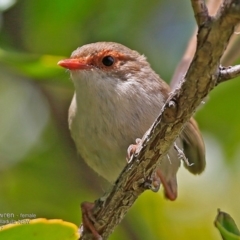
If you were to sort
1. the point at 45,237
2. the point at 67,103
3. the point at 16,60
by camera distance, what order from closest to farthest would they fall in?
the point at 45,237 → the point at 16,60 → the point at 67,103

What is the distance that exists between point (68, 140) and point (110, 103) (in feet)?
3.74

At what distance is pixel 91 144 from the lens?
3.04 m

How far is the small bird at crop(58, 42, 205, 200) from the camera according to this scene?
297 centimetres

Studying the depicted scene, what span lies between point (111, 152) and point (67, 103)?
125cm

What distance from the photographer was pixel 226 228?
2.07 meters

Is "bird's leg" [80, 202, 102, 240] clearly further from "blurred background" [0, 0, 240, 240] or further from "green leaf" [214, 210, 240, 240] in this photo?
"blurred background" [0, 0, 240, 240]

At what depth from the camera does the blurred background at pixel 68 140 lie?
3945 millimetres

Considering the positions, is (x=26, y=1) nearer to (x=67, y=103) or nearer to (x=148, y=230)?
(x=67, y=103)

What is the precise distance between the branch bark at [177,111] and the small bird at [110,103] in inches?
21.4

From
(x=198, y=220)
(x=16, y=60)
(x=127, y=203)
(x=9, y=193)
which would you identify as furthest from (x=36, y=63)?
(x=198, y=220)

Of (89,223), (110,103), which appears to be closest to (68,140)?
(110,103)

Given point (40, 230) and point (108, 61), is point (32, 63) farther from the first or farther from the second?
point (40, 230)

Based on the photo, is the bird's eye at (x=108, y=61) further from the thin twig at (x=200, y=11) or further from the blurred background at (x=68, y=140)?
the thin twig at (x=200, y=11)

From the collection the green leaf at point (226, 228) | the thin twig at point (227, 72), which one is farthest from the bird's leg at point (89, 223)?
the thin twig at point (227, 72)
